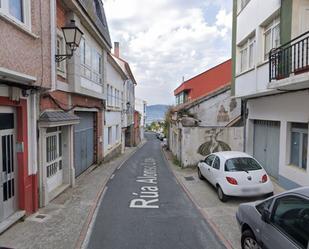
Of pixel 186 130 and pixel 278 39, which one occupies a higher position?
pixel 278 39

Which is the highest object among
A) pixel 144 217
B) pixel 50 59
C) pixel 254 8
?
pixel 254 8

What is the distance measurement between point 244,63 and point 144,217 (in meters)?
9.97

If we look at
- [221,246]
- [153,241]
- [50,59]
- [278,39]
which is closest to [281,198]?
[221,246]

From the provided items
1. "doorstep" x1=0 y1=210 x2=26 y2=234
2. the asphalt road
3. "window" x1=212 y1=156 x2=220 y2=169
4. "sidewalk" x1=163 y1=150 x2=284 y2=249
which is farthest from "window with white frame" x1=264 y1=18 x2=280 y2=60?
"doorstep" x1=0 y1=210 x2=26 y2=234

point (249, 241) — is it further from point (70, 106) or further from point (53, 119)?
point (70, 106)

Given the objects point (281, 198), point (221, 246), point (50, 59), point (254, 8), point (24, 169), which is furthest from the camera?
point (254, 8)

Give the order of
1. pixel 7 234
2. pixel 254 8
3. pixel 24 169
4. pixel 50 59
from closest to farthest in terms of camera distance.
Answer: pixel 7 234
pixel 24 169
pixel 50 59
pixel 254 8

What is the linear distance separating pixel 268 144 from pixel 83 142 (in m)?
8.66

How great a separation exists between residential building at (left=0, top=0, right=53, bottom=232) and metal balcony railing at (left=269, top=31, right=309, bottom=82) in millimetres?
6767

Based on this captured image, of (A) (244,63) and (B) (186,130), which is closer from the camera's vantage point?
(A) (244,63)

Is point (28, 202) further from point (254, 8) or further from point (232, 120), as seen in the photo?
point (232, 120)

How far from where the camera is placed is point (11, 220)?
7.03 metres

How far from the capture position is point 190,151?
16.5 metres

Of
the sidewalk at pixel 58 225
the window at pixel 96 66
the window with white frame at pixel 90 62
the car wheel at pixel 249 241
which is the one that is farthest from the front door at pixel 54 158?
the car wheel at pixel 249 241
